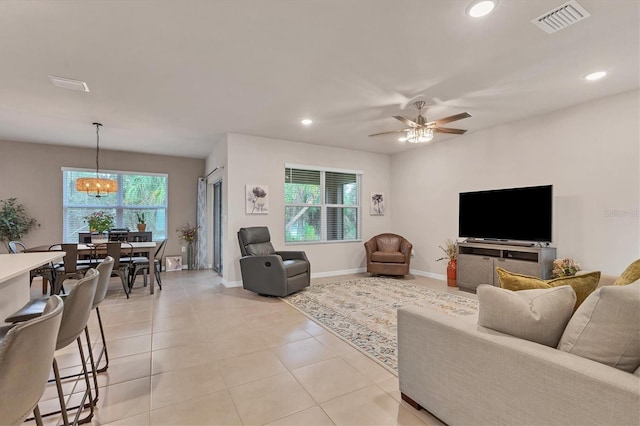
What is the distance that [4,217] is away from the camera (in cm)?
561

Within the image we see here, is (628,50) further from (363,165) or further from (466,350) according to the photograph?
(363,165)

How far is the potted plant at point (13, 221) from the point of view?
18.4 feet

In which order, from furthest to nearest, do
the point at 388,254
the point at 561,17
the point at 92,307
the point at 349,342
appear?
the point at 388,254, the point at 349,342, the point at 561,17, the point at 92,307

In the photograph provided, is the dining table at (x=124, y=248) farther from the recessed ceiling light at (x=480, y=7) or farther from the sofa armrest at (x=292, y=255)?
the recessed ceiling light at (x=480, y=7)

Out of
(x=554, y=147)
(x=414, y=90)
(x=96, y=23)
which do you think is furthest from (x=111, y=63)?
(x=554, y=147)

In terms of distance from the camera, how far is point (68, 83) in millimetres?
3201

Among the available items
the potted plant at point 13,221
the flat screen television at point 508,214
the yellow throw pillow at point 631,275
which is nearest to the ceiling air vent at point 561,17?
the yellow throw pillow at point 631,275

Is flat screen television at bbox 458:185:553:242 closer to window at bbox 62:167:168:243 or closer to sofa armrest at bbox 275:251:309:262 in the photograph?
sofa armrest at bbox 275:251:309:262

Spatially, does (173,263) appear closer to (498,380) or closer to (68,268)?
(68,268)

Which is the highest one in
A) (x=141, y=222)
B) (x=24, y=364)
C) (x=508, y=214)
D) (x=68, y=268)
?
(x=508, y=214)

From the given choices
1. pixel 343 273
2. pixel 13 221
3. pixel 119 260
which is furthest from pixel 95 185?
pixel 343 273

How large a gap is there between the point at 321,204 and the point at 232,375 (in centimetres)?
418

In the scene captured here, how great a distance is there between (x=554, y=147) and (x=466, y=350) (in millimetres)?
4033

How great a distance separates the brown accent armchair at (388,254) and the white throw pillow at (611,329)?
14.5 feet
